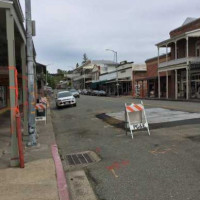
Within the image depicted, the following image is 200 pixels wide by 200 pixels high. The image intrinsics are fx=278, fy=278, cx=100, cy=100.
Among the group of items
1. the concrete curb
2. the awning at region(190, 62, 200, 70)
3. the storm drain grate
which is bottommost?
the storm drain grate

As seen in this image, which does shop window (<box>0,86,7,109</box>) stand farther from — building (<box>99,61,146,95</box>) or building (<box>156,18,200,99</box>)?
building (<box>99,61,146,95</box>)

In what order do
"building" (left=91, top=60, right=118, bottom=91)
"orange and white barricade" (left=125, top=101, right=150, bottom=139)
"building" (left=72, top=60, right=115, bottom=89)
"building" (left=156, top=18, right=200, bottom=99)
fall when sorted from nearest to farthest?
"orange and white barricade" (left=125, top=101, right=150, bottom=139), "building" (left=156, top=18, right=200, bottom=99), "building" (left=91, top=60, right=118, bottom=91), "building" (left=72, top=60, right=115, bottom=89)

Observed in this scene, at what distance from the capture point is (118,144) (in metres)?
8.72

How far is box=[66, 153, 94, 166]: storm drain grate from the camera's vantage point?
7.03 metres

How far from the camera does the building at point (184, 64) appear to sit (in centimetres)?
3303

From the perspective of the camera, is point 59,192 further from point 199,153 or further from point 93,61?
point 93,61

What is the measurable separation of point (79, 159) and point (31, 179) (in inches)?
81.0

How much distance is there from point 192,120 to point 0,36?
338 inches

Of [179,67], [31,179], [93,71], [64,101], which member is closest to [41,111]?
[31,179]

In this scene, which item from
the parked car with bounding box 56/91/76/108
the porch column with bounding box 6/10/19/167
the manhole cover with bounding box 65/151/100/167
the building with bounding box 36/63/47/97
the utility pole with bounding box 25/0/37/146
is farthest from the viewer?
the parked car with bounding box 56/91/76/108

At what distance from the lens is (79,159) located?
7.37 meters

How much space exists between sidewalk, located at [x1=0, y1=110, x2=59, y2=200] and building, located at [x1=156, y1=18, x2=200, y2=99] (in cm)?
2871

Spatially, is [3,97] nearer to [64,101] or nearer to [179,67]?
[64,101]

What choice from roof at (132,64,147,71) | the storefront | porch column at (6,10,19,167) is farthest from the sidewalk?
roof at (132,64,147,71)
